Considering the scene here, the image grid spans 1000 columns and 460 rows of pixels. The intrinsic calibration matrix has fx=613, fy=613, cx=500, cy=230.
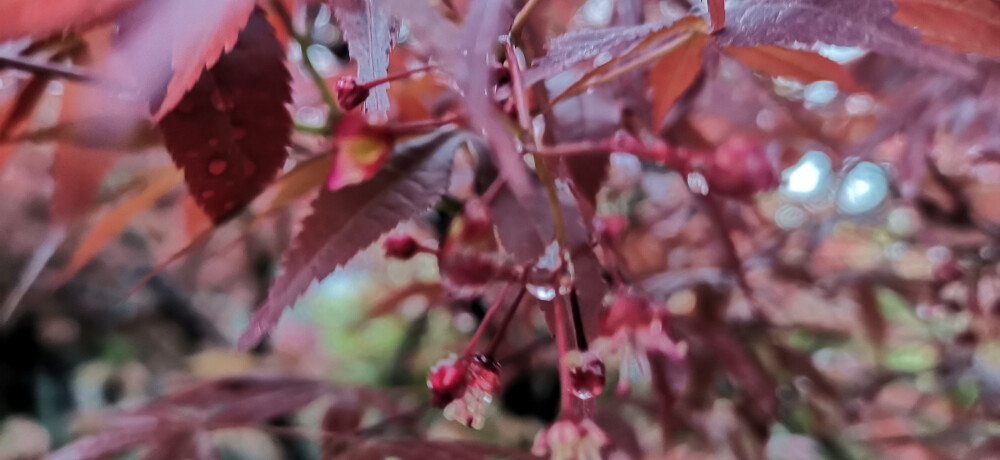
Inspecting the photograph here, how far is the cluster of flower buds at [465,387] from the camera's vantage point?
0.24 meters

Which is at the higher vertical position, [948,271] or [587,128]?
[587,128]

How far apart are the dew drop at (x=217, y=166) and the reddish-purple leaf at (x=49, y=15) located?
0.06 meters

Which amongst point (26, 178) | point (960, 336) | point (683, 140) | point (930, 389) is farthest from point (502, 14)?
point (26, 178)

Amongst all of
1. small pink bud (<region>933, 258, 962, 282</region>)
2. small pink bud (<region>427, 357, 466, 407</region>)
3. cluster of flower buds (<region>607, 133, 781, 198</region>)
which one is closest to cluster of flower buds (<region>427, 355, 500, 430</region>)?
small pink bud (<region>427, 357, 466, 407</region>)

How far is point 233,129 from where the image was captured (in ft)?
0.81

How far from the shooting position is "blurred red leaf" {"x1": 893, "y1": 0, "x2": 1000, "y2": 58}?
225mm

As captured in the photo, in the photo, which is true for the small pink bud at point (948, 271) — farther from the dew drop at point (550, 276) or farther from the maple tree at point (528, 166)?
the dew drop at point (550, 276)

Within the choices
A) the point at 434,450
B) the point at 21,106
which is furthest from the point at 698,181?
the point at 21,106

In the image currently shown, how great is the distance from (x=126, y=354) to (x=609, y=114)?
1.24m

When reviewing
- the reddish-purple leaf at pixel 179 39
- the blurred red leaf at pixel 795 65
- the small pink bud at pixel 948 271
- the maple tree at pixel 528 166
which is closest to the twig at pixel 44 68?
the maple tree at pixel 528 166

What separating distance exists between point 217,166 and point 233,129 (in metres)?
0.02

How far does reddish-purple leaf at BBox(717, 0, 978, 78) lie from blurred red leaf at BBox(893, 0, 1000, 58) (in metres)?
0.02

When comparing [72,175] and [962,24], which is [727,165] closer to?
[962,24]

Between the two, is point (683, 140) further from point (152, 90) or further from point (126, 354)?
point (126, 354)
